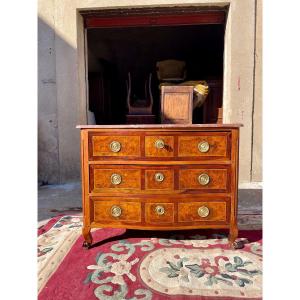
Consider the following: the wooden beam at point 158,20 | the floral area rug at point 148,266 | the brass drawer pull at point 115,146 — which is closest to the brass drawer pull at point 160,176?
the brass drawer pull at point 115,146

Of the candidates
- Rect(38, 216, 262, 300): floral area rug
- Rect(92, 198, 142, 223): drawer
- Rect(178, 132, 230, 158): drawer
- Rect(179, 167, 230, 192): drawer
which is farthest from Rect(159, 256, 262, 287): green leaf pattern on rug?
Rect(178, 132, 230, 158): drawer

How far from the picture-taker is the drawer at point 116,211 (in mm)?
2012

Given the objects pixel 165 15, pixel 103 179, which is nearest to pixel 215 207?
pixel 103 179

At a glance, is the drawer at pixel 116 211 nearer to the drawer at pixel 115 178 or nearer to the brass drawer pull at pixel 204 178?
the drawer at pixel 115 178

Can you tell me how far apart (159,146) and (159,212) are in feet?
1.83

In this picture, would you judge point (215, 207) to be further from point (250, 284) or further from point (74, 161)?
point (74, 161)

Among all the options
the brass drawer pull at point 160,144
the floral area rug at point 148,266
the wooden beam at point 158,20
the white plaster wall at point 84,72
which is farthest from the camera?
the wooden beam at point 158,20

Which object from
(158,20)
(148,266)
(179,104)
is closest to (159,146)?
(179,104)

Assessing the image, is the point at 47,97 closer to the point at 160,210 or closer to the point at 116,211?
the point at 116,211

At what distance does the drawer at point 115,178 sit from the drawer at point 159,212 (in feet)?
0.65

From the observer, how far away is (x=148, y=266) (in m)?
1.80

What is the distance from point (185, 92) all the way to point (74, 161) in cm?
240

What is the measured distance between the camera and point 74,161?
4039 millimetres

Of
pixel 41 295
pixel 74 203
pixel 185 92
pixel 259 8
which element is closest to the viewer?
pixel 41 295
